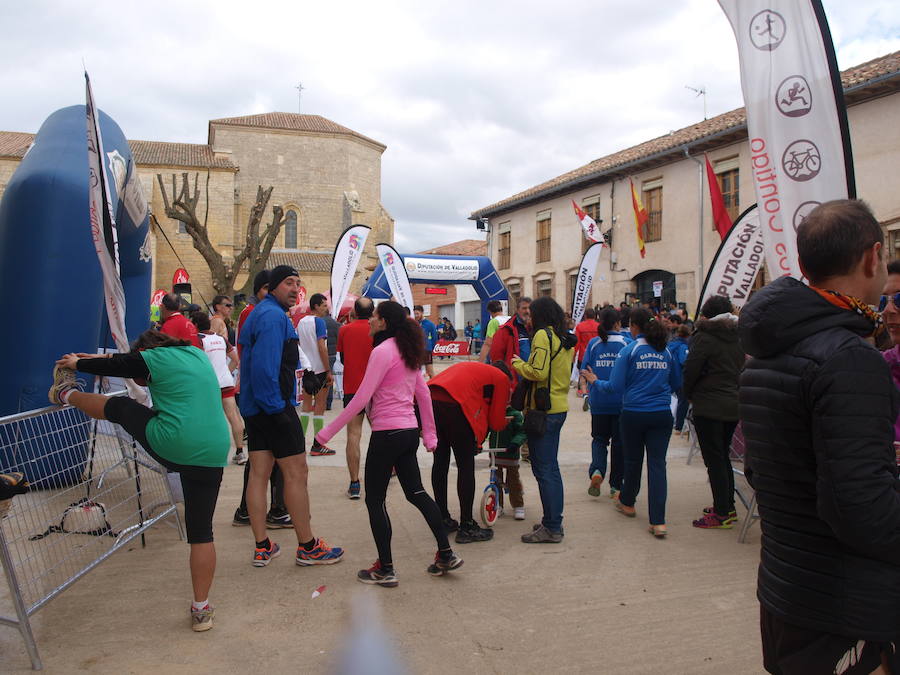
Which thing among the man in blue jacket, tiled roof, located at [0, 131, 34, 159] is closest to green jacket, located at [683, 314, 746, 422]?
the man in blue jacket

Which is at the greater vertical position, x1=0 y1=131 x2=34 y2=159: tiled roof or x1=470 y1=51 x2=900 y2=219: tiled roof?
x1=0 y1=131 x2=34 y2=159: tiled roof

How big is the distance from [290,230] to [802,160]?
41.0 meters

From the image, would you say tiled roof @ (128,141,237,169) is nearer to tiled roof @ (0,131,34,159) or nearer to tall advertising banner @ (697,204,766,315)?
tiled roof @ (0,131,34,159)

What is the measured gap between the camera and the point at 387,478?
393 centimetres

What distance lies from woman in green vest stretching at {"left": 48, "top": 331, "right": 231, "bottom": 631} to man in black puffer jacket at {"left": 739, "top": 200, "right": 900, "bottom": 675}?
263cm

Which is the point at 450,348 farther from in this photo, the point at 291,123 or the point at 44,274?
the point at 291,123

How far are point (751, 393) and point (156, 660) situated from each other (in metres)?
2.92

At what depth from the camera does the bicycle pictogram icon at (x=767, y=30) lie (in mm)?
3576

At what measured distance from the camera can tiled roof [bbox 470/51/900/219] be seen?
15.7 metres

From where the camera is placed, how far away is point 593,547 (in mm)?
4641

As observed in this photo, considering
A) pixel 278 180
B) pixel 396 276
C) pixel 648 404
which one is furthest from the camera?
pixel 278 180

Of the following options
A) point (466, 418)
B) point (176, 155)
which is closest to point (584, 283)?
point (466, 418)

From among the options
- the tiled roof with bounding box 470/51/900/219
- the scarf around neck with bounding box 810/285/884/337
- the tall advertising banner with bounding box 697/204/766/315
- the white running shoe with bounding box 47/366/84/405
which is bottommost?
the white running shoe with bounding box 47/366/84/405

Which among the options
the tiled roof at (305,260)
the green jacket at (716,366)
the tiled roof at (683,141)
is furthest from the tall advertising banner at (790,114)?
the tiled roof at (305,260)
